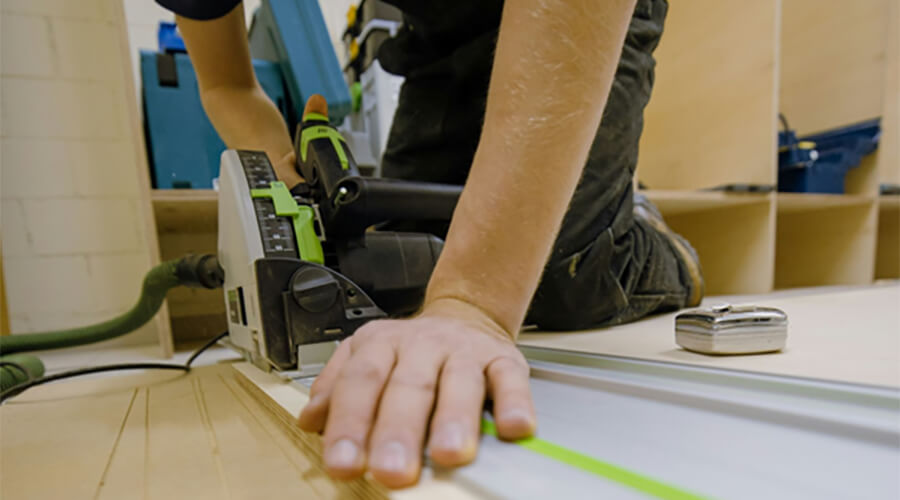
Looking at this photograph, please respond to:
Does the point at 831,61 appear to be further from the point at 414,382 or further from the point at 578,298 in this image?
the point at 414,382

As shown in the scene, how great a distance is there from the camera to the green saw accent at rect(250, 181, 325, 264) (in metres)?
0.57

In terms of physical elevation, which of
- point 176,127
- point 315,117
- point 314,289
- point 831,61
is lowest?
point 314,289

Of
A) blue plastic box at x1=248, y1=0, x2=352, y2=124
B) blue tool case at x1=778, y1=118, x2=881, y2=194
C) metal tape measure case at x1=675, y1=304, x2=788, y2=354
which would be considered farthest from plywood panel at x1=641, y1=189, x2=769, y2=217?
blue plastic box at x1=248, y1=0, x2=352, y2=124

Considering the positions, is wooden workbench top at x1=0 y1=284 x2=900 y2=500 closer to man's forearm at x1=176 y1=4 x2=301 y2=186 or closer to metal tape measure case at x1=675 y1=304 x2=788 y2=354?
metal tape measure case at x1=675 y1=304 x2=788 y2=354

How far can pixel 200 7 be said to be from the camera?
0.84m

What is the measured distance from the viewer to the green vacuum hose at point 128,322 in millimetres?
745

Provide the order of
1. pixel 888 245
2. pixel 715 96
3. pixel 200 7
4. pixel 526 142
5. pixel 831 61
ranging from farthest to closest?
pixel 888 245 < pixel 831 61 < pixel 715 96 < pixel 200 7 < pixel 526 142

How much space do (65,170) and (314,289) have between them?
52.8 inches

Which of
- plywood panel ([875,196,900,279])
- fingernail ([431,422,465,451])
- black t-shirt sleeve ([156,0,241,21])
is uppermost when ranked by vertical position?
black t-shirt sleeve ([156,0,241,21])

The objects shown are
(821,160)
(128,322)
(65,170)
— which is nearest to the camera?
(128,322)

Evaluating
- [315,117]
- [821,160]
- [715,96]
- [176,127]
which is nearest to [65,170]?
[176,127]

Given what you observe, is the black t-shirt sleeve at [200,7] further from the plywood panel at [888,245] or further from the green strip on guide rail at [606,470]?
the plywood panel at [888,245]

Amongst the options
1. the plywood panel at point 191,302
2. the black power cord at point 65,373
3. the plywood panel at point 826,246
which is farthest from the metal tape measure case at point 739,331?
the plywood panel at point 826,246

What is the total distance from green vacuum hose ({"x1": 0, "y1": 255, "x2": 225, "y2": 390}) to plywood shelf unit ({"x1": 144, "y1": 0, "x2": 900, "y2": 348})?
1.03 ft
